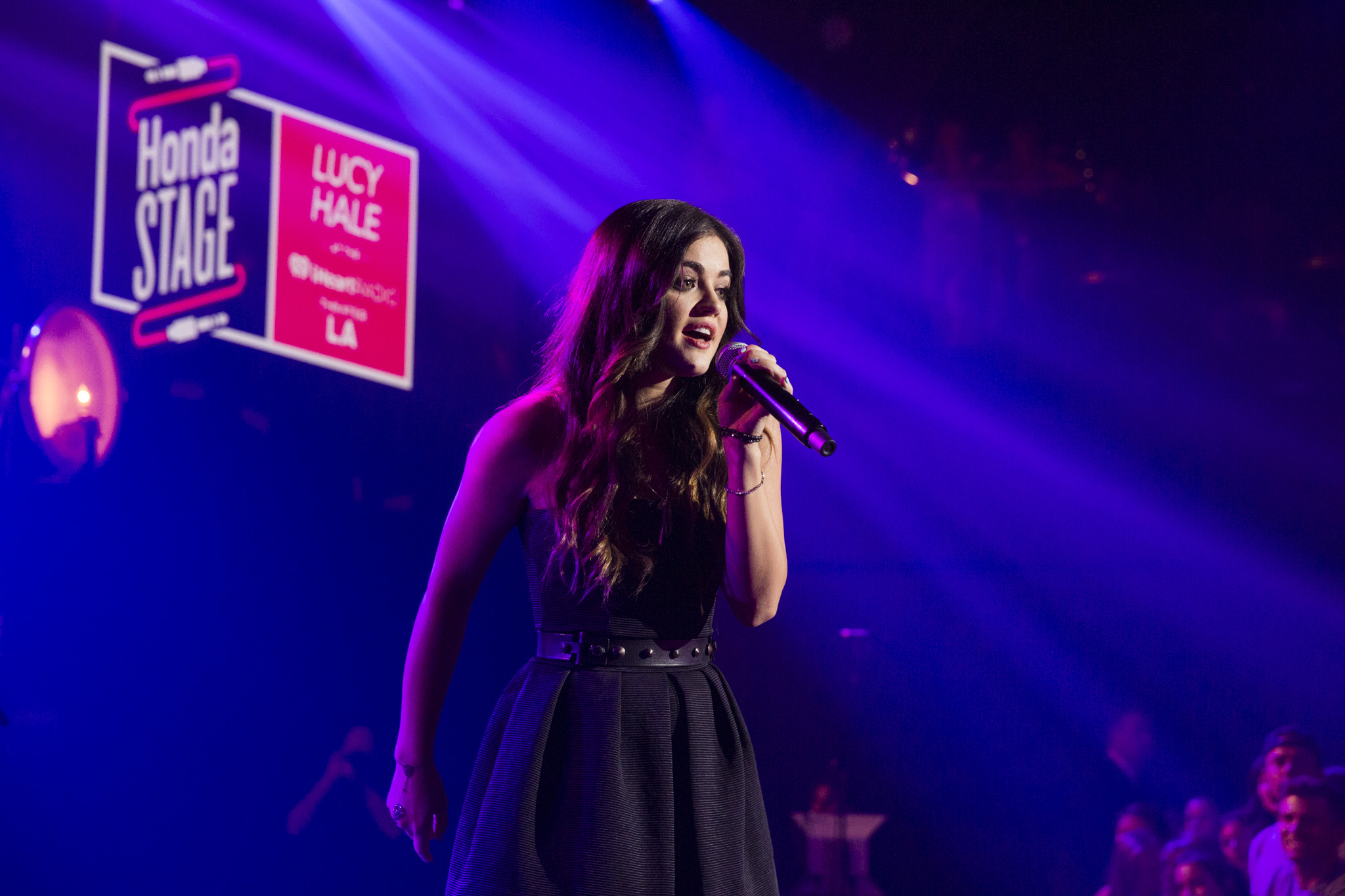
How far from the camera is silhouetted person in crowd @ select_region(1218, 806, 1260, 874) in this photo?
366cm

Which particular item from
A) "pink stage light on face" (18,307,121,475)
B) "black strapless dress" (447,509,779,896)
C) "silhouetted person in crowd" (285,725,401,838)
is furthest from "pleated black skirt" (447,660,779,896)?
"silhouetted person in crowd" (285,725,401,838)

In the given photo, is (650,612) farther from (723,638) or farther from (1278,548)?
(1278,548)

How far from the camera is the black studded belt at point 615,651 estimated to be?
1382 mm

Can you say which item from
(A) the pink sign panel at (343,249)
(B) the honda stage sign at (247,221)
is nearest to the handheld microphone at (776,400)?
(B) the honda stage sign at (247,221)

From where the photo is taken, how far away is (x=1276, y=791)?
3.50 m

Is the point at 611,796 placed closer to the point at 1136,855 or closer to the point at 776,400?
the point at 776,400

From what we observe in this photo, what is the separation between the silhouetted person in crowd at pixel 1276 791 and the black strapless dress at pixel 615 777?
2724 mm

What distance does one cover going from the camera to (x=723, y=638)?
4277 mm

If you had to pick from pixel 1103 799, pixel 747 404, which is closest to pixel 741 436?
pixel 747 404

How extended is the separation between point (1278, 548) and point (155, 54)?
4241 millimetres

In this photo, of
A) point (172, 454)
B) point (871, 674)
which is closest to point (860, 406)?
point (871, 674)

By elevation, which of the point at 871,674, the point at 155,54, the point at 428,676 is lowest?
the point at 871,674

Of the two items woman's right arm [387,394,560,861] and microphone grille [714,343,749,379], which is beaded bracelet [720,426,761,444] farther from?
woman's right arm [387,394,560,861]

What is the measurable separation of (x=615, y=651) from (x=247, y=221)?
290 centimetres
